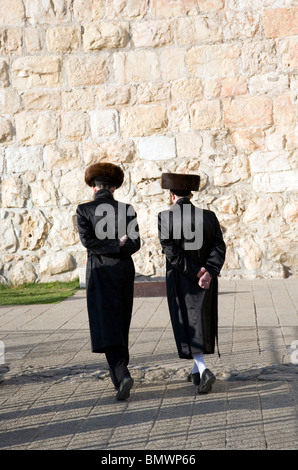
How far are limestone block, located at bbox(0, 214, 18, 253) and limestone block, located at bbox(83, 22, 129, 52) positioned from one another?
9.19 feet

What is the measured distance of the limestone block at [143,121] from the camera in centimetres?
1155

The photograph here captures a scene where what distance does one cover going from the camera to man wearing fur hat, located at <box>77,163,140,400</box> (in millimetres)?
5469

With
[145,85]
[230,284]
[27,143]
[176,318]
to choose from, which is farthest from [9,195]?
[176,318]

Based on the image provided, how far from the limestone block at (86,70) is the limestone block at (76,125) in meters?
0.44

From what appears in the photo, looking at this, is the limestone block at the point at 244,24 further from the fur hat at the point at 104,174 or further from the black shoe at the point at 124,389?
the black shoe at the point at 124,389

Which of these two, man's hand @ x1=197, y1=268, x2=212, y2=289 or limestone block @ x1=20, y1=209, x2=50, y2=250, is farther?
limestone block @ x1=20, y1=209, x2=50, y2=250

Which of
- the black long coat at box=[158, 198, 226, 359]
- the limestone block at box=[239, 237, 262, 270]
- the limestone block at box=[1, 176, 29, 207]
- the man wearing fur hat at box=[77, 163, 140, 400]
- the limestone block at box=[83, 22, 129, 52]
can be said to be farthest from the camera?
the limestone block at box=[1, 176, 29, 207]

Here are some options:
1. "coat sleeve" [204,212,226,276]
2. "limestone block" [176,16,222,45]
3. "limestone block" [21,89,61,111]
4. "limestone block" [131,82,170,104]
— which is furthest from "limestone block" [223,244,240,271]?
"coat sleeve" [204,212,226,276]

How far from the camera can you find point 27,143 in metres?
11.8

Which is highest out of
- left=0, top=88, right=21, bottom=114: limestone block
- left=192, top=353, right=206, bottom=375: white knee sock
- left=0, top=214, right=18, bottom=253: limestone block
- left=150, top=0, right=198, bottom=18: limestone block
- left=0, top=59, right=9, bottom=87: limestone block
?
left=150, top=0, right=198, bottom=18: limestone block

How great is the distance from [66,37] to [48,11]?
1.53ft

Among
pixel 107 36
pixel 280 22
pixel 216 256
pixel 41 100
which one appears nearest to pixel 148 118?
pixel 107 36

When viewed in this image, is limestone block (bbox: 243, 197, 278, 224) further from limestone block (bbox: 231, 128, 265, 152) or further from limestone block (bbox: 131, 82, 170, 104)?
limestone block (bbox: 131, 82, 170, 104)
